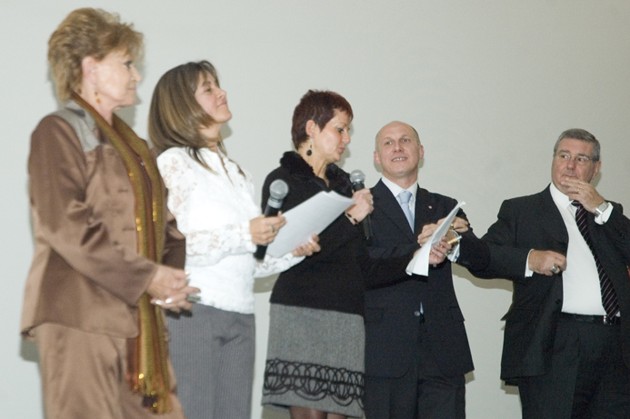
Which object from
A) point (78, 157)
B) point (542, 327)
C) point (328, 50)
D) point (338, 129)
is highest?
point (328, 50)

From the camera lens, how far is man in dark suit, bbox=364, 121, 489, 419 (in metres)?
4.65

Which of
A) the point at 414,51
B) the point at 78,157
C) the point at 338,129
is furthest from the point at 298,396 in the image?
the point at 414,51

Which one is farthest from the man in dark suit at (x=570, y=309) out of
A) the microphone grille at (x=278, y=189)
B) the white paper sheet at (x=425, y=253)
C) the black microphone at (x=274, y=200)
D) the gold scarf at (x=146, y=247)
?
the gold scarf at (x=146, y=247)

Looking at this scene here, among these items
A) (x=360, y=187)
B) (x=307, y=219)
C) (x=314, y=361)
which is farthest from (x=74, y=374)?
(x=360, y=187)

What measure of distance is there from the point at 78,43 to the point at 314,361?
62.5 inches

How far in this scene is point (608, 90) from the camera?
286 inches

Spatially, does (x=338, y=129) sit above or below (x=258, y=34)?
below

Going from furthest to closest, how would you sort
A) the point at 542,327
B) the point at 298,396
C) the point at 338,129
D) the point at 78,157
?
the point at 542,327
the point at 338,129
the point at 298,396
the point at 78,157

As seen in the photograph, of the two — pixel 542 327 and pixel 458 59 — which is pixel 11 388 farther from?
pixel 458 59

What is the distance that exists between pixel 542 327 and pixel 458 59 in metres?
2.05

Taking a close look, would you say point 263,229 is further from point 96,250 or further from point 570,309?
point 570,309

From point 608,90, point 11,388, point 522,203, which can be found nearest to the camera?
point 11,388

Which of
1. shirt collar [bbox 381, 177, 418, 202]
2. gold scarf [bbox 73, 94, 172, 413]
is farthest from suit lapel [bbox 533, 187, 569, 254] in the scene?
gold scarf [bbox 73, 94, 172, 413]

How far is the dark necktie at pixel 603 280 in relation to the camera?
5.18 m
